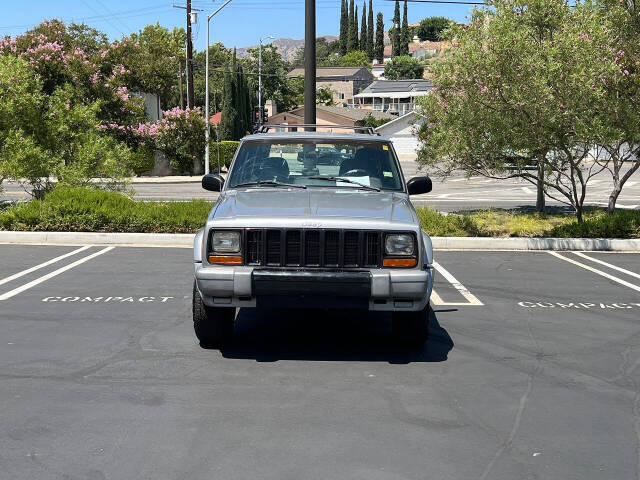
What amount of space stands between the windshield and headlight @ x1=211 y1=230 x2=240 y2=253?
1.29m

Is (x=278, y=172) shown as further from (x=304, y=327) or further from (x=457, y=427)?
(x=457, y=427)

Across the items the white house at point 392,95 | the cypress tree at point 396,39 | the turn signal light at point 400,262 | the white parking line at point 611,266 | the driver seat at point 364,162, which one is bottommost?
the white parking line at point 611,266

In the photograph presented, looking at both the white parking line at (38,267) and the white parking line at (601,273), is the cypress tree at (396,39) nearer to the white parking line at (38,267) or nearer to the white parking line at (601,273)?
the white parking line at (601,273)

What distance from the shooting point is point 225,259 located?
6.25 m

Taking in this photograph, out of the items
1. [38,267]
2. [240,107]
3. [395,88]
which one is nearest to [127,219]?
[38,267]

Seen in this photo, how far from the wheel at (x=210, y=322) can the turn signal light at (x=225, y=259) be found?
405 millimetres

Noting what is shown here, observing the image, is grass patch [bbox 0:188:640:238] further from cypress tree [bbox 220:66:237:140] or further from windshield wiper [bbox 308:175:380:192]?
cypress tree [bbox 220:66:237:140]

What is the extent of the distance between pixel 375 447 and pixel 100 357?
115 inches

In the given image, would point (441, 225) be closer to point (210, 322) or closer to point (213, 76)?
point (210, 322)

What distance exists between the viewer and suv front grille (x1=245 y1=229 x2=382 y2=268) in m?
6.18

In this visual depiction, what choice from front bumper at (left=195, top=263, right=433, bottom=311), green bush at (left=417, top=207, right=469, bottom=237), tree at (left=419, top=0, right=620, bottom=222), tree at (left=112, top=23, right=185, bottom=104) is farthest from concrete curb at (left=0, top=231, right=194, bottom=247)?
tree at (left=112, top=23, right=185, bottom=104)

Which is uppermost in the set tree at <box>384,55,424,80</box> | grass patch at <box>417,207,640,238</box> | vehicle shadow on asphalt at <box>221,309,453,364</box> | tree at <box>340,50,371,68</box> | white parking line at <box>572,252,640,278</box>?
tree at <box>340,50,371,68</box>

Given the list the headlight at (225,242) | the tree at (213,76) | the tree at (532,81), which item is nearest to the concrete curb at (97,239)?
the tree at (532,81)

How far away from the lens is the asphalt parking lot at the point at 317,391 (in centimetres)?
446
